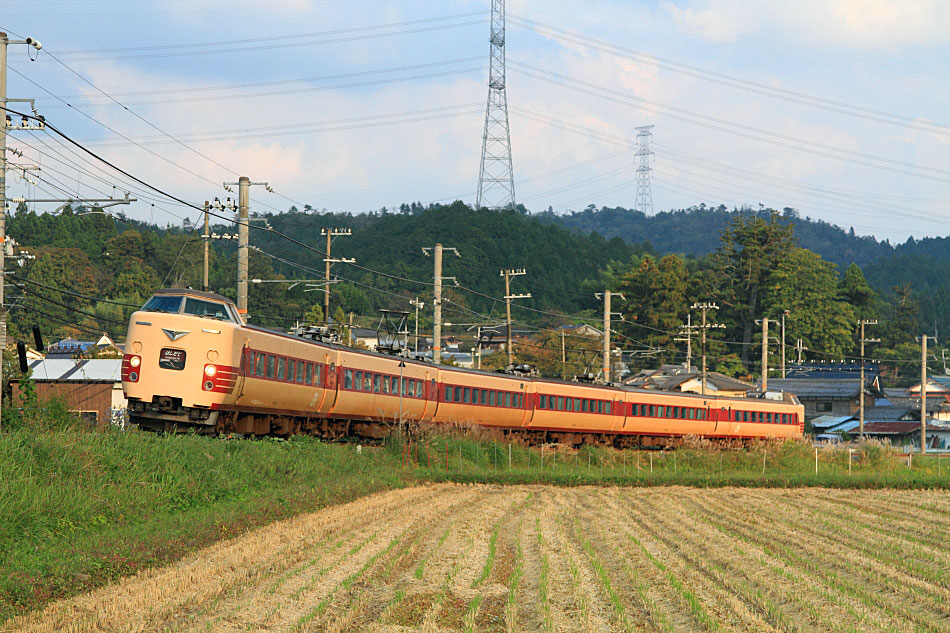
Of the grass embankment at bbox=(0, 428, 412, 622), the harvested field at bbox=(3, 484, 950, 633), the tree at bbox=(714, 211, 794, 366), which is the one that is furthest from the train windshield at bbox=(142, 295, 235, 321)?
the tree at bbox=(714, 211, 794, 366)

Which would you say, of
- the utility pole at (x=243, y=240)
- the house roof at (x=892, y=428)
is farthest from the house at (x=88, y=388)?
the house roof at (x=892, y=428)

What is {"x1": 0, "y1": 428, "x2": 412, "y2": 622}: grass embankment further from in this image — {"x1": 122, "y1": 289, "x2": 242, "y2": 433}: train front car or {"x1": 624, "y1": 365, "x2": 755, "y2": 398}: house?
{"x1": 624, "y1": 365, "x2": 755, "y2": 398}: house

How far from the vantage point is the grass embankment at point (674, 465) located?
38.2 meters

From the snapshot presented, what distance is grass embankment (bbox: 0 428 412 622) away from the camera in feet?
49.0

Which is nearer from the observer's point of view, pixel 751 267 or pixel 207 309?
pixel 207 309

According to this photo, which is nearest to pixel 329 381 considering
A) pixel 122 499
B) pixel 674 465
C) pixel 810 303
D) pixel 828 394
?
pixel 122 499

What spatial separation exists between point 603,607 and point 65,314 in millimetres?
101428

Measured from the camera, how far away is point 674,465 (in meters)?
44.9

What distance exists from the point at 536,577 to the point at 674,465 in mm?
29847

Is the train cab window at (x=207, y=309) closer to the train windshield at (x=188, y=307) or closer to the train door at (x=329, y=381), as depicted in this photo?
the train windshield at (x=188, y=307)

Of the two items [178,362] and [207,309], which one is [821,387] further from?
[178,362]

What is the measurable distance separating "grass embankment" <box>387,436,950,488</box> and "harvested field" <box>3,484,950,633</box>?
1088 centimetres

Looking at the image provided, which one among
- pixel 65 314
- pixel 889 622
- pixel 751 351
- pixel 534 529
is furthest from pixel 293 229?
pixel 889 622

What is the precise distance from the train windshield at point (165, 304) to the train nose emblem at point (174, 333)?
2.42ft
